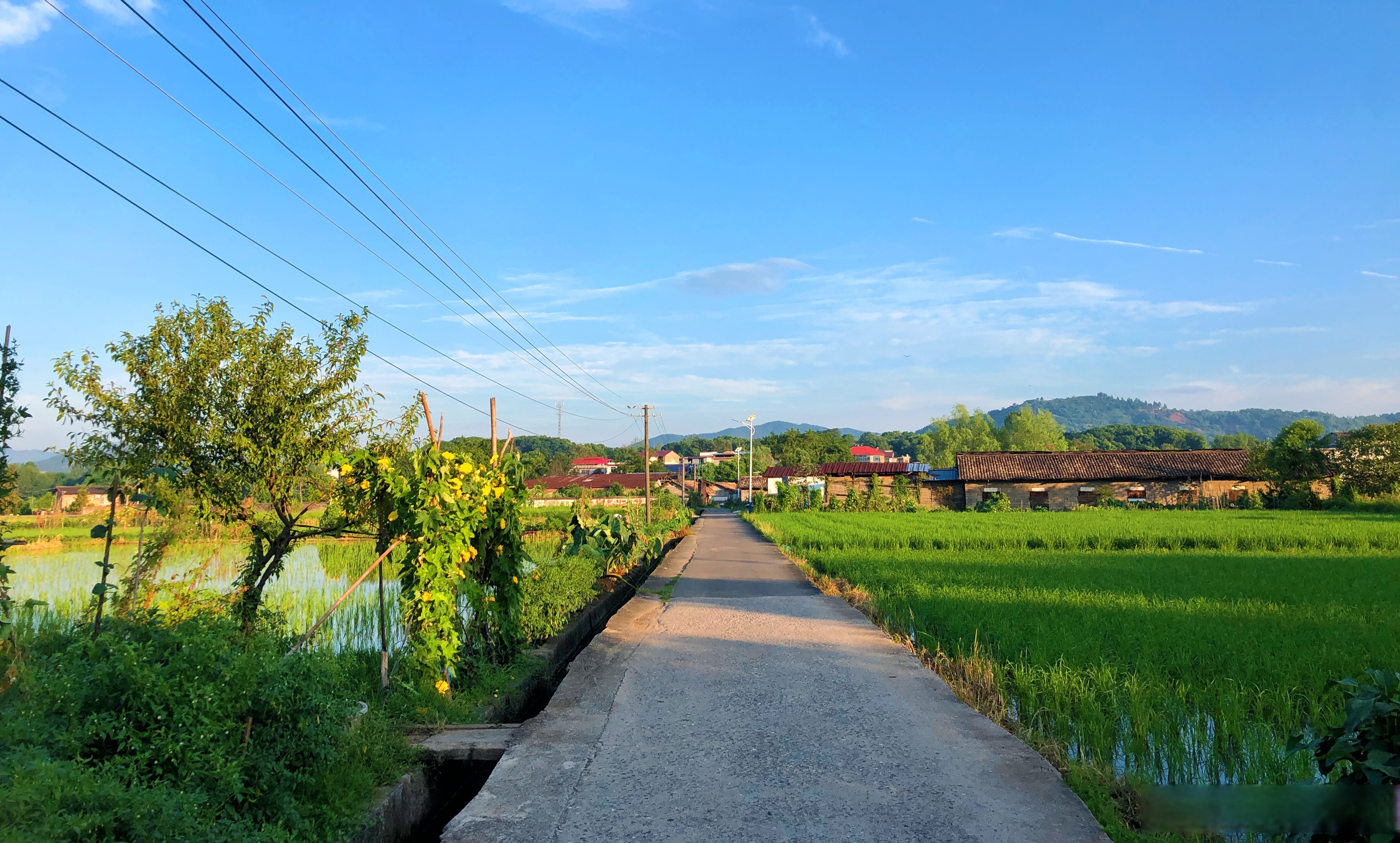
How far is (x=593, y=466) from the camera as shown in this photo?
11794 cm

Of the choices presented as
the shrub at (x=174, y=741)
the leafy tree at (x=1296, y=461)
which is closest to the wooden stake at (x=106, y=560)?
the shrub at (x=174, y=741)

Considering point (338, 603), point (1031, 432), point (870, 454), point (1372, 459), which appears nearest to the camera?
point (338, 603)

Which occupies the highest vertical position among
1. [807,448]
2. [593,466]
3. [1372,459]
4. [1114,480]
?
[807,448]

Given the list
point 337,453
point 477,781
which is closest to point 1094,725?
point 477,781

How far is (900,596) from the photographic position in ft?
40.4

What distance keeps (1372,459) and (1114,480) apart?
1129 centimetres

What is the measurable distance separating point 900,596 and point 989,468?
123 feet

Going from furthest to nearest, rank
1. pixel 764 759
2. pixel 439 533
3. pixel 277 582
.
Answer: pixel 277 582
pixel 439 533
pixel 764 759

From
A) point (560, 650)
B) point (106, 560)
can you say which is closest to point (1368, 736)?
point (106, 560)

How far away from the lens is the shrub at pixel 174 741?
2.90 metres

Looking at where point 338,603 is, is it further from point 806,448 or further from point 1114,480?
point 806,448

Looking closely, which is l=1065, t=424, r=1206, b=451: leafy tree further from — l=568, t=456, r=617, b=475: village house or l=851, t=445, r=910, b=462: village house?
l=568, t=456, r=617, b=475: village house

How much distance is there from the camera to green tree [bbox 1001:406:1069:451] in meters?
90.2

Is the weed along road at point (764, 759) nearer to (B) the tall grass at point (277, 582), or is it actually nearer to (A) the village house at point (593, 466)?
(B) the tall grass at point (277, 582)
